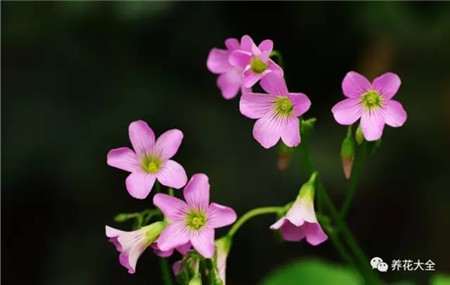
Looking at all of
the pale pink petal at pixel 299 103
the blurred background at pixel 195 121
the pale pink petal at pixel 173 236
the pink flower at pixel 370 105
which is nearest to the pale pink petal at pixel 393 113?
the pink flower at pixel 370 105

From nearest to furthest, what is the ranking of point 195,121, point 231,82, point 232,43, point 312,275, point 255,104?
1. point 255,104
2. point 232,43
3. point 231,82
4. point 312,275
5. point 195,121

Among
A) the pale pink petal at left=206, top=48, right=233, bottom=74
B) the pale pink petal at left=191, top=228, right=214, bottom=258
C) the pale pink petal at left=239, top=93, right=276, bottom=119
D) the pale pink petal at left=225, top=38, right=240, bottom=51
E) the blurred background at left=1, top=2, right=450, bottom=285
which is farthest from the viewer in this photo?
the blurred background at left=1, top=2, right=450, bottom=285

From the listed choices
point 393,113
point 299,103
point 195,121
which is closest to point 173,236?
point 299,103

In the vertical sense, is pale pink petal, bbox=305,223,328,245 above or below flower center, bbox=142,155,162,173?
below

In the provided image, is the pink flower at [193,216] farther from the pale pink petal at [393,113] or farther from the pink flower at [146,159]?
the pale pink petal at [393,113]

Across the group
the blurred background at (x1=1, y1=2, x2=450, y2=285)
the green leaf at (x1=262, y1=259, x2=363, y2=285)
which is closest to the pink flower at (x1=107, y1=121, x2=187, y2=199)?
the green leaf at (x1=262, y1=259, x2=363, y2=285)

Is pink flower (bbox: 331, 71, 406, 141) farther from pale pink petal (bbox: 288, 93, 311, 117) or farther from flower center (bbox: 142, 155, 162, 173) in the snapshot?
flower center (bbox: 142, 155, 162, 173)

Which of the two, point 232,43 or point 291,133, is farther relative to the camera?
point 232,43

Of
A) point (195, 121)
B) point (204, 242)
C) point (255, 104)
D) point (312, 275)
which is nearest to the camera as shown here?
point (204, 242)

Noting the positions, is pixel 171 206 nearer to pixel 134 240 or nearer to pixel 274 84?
pixel 134 240
